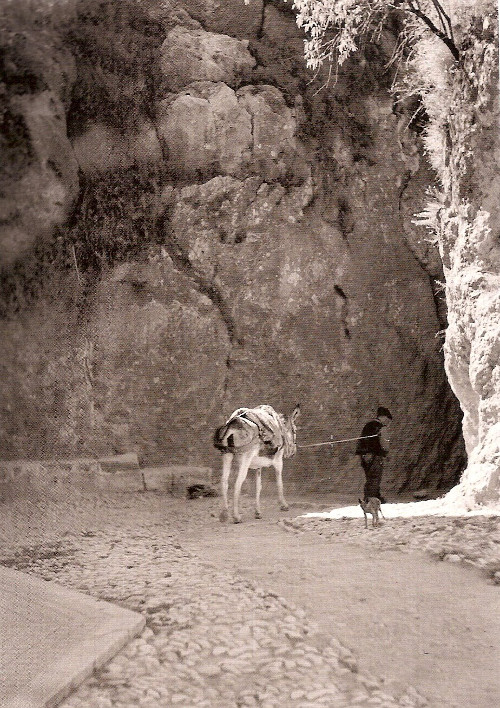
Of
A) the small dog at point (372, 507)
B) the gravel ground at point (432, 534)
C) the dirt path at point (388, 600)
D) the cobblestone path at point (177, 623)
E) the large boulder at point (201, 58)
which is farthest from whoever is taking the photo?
the large boulder at point (201, 58)

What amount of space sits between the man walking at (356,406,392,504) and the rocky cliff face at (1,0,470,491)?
53 millimetres

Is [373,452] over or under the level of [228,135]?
under

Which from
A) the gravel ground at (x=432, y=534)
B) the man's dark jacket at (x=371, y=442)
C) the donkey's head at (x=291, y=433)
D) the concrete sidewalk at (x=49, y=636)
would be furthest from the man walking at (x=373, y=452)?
the concrete sidewalk at (x=49, y=636)

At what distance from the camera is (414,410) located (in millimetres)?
3264

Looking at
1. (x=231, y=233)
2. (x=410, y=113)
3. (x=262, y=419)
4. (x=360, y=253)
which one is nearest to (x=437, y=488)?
(x=262, y=419)

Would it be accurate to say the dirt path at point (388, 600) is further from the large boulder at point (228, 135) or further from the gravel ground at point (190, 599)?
the large boulder at point (228, 135)

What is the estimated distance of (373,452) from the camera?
10.3ft

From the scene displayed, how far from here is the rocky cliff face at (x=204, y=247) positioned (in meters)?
3.21

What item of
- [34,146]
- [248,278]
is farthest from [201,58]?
[248,278]

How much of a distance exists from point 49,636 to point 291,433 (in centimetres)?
123

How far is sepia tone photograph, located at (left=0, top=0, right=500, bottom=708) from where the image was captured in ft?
10.3

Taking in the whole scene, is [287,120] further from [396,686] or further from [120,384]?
[396,686]

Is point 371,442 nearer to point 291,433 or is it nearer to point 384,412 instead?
point 384,412

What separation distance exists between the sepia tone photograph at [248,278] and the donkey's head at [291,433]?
0.01 meters
